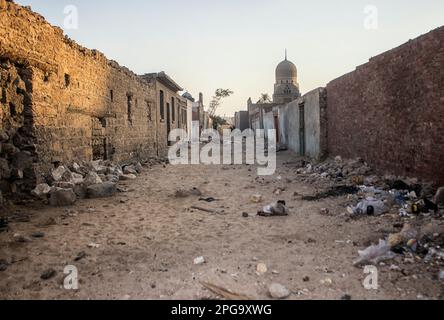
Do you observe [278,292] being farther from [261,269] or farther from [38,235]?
[38,235]

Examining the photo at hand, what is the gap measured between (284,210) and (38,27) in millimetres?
5336

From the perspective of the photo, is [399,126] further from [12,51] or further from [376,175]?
[12,51]

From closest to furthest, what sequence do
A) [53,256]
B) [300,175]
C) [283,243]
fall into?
1. [53,256]
2. [283,243]
3. [300,175]

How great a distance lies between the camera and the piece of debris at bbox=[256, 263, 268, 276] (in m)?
3.18

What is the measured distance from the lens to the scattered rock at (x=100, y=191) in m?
6.60

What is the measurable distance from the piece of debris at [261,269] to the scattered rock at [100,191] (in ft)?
14.1

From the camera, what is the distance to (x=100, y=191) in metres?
6.66

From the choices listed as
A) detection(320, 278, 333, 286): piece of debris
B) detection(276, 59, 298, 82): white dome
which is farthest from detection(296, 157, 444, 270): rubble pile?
detection(276, 59, 298, 82): white dome

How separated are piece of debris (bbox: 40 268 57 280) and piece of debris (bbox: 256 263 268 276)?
1851 millimetres

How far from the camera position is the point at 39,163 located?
6.15 metres

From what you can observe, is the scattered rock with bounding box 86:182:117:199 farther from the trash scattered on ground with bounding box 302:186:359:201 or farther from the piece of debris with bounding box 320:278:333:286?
the piece of debris with bounding box 320:278:333:286

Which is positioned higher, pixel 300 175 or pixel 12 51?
pixel 12 51
